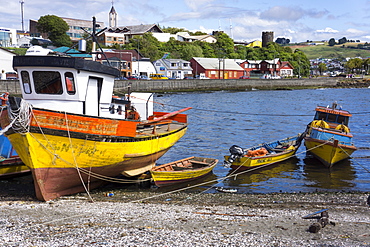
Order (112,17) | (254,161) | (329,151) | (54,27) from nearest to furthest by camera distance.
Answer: (254,161) → (329,151) → (54,27) → (112,17)

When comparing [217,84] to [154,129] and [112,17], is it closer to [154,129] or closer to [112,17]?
[154,129]

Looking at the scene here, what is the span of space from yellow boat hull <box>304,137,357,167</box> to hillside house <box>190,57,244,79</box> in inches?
3057

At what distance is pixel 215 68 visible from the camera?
101m

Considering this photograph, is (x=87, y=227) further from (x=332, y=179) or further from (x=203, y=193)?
(x=332, y=179)

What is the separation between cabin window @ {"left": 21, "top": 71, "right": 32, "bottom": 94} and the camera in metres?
13.3

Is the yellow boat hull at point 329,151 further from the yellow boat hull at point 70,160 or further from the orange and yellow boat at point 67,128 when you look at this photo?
the orange and yellow boat at point 67,128

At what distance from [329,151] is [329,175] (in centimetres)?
173

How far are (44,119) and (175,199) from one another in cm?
546

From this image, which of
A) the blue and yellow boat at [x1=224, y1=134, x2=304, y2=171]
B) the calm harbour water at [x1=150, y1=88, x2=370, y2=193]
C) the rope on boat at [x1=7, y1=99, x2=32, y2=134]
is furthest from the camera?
the blue and yellow boat at [x1=224, y1=134, x2=304, y2=171]

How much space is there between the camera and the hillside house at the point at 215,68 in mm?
98438

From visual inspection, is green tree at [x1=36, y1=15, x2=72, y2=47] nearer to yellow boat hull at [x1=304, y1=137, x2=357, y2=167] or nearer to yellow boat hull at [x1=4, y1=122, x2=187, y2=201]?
yellow boat hull at [x1=304, y1=137, x2=357, y2=167]

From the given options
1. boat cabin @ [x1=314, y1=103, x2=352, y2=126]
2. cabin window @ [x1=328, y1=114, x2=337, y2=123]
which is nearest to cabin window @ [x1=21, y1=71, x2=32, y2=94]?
boat cabin @ [x1=314, y1=103, x2=352, y2=126]

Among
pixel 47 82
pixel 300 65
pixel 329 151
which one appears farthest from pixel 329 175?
pixel 300 65

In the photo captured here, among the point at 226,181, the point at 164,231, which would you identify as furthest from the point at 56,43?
the point at 164,231
